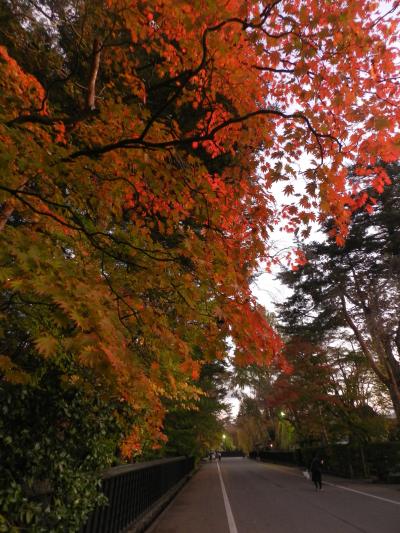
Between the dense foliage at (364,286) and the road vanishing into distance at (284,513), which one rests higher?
the dense foliage at (364,286)

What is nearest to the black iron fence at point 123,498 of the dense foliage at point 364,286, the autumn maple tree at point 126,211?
the autumn maple tree at point 126,211

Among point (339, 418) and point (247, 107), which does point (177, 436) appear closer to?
point (339, 418)

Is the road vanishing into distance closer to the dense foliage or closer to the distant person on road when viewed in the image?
the distant person on road

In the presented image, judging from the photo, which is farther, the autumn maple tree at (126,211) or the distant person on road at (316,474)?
the distant person on road at (316,474)

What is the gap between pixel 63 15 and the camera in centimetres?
656

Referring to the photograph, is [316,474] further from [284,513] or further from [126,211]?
[126,211]

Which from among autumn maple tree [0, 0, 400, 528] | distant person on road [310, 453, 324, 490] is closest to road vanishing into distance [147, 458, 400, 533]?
distant person on road [310, 453, 324, 490]

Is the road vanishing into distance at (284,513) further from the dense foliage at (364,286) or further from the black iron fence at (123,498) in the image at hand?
the dense foliage at (364,286)

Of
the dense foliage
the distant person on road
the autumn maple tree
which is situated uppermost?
the dense foliage

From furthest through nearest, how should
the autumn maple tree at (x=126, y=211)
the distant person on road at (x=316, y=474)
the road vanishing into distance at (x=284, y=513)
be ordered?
the distant person on road at (x=316, y=474)
the road vanishing into distance at (x=284, y=513)
the autumn maple tree at (x=126, y=211)

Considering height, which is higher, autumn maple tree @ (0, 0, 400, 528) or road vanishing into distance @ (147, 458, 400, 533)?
autumn maple tree @ (0, 0, 400, 528)

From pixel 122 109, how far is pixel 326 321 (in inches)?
801

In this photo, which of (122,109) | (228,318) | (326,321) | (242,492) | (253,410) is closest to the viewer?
(228,318)

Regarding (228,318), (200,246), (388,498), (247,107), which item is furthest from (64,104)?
(388,498)
